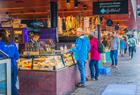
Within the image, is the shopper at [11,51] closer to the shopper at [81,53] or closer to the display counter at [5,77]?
the display counter at [5,77]

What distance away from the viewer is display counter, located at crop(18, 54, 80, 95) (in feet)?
30.5

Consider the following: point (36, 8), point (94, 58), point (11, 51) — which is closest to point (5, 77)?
point (11, 51)

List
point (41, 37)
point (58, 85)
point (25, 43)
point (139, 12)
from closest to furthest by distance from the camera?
1. point (58, 85)
2. point (25, 43)
3. point (41, 37)
4. point (139, 12)

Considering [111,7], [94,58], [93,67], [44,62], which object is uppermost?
[111,7]

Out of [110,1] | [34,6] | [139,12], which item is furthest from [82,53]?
[139,12]

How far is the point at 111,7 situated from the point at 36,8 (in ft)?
16.2

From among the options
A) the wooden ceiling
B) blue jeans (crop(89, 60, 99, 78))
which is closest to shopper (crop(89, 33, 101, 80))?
blue jeans (crop(89, 60, 99, 78))

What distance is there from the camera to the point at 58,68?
31.5 ft

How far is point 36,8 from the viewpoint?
68.1ft

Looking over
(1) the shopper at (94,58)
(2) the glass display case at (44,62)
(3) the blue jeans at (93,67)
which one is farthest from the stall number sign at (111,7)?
(2) the glass display case at (44,62)

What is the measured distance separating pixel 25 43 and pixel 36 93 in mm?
3540

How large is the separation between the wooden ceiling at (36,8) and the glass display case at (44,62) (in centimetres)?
750

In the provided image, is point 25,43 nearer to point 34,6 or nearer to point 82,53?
point 82,53

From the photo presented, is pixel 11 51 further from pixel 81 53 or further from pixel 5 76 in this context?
pixel 81 53
